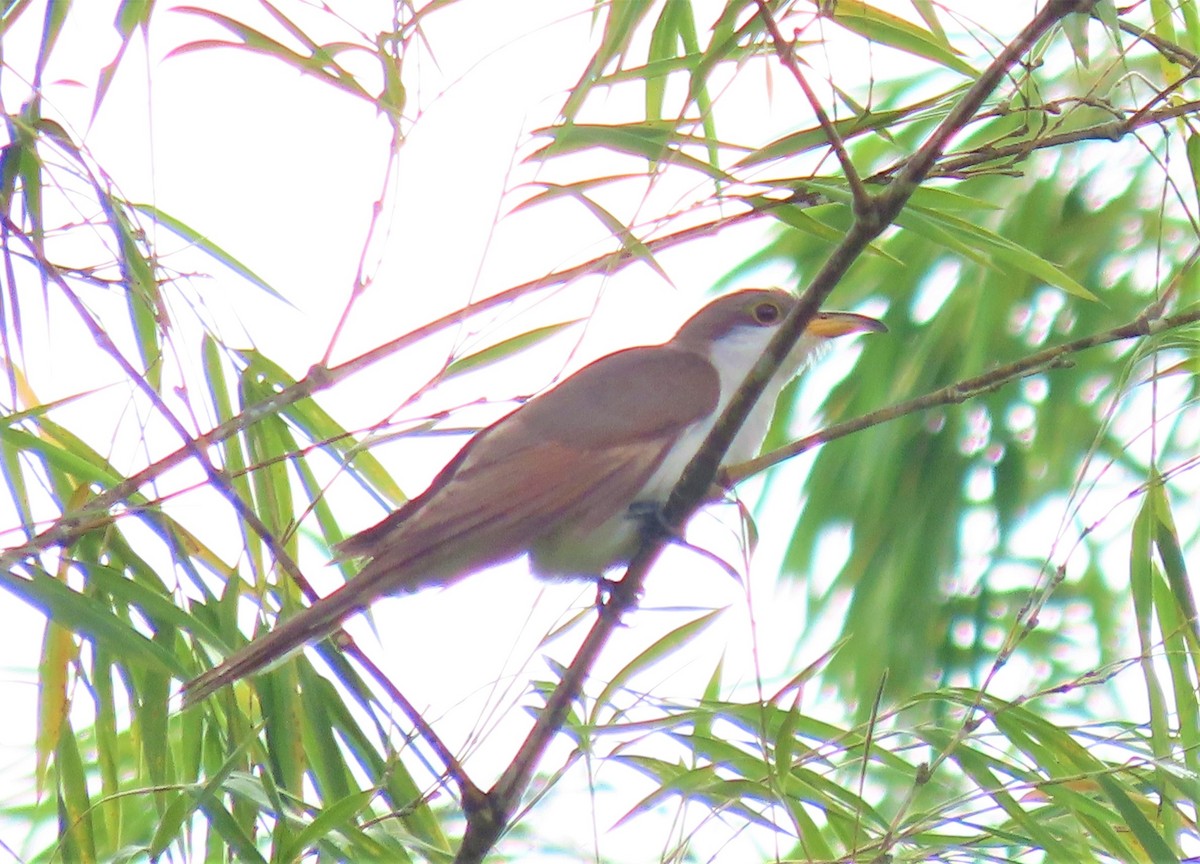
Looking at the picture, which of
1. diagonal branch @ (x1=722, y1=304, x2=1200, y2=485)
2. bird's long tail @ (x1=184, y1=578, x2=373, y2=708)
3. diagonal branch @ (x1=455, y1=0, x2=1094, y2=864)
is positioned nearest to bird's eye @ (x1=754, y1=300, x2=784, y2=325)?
diagonal branch @ (x1=455, y1=0, x2=1094, y2=864)

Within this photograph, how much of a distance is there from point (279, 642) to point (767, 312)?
6.25ft

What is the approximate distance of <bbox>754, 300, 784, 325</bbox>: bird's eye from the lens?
12.2 ft

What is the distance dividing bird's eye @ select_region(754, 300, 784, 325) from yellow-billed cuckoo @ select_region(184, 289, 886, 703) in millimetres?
112

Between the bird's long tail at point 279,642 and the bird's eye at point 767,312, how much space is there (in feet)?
5.66

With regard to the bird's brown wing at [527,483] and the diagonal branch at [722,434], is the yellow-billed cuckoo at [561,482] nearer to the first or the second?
the bird's brown wing at [527,483]

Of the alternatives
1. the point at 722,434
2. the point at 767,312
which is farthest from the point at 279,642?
the point at 767,312

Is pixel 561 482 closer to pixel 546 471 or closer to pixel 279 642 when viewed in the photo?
pixel 546 471

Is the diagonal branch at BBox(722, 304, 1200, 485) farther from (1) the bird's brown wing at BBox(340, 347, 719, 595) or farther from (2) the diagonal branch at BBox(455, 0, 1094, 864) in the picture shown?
(1) the bird's brown wing at BBox(340, 347, 719, 595)

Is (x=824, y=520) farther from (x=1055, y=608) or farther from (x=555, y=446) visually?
(x=555, y=446)

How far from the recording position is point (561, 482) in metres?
2.87

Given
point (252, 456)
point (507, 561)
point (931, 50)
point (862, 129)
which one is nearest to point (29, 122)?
point (252, 456)

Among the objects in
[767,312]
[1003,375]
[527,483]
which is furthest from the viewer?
[767,312]

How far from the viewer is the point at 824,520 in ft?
14.9

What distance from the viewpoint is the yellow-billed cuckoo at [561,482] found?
244 centimetres
